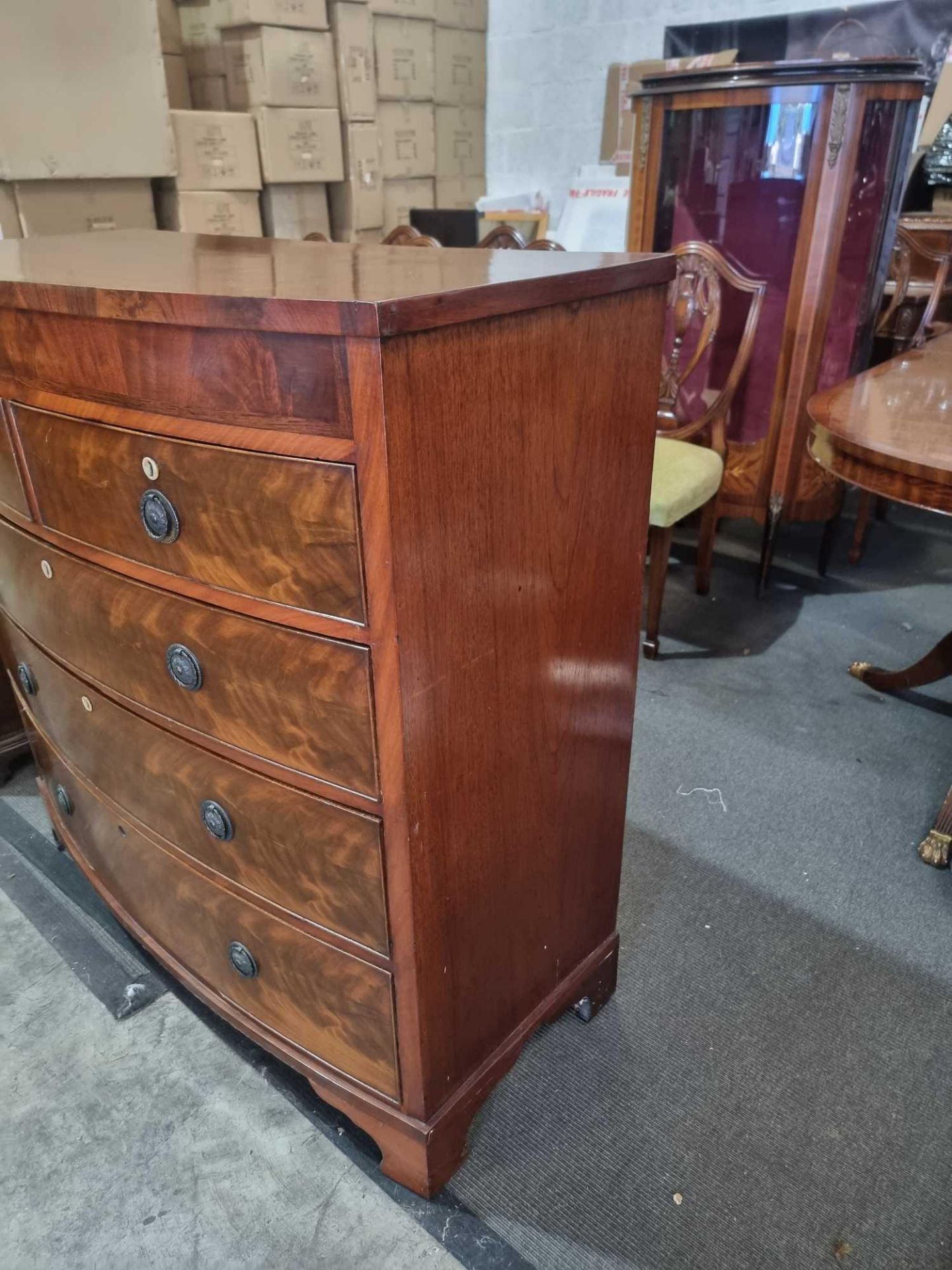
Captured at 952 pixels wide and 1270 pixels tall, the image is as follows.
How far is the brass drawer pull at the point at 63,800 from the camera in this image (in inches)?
58.4

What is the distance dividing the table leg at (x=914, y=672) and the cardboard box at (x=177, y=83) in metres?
3.25

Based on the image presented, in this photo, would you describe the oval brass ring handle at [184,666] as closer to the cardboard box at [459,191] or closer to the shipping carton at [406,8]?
the shipping carton at [406,8]

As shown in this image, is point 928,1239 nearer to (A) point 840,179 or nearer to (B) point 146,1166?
(B) point 146,1166

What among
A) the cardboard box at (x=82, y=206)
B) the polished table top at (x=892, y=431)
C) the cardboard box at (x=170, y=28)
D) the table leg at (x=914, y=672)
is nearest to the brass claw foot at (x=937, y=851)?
the table leg at (x=914, y=672)

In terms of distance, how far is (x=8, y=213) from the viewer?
2648 mm

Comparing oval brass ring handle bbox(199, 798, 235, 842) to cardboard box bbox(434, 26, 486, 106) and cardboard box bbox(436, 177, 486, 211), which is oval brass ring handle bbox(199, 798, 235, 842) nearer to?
cardboard box bbox(436, 177, 486, 211)

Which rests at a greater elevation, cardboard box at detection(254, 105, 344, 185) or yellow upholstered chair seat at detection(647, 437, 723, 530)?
cardboard box at detection(254, 105, 344, 185)

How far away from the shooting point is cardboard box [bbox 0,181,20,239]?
262 cm

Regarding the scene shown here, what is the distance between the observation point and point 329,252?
114cm

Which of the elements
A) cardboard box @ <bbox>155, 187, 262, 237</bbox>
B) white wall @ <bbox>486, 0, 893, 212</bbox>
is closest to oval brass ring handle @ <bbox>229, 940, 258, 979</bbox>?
cardboard box @ <bbox>155, 187, 262, 237</bbox>

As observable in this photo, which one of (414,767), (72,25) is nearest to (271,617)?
(414,767)

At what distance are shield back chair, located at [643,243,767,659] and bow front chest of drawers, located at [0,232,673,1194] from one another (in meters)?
1.16

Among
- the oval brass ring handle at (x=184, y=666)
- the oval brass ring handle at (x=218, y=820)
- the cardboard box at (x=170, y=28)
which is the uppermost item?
the cardboard box at (x=170, y=28)

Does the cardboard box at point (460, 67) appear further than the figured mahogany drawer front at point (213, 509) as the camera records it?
Yes
